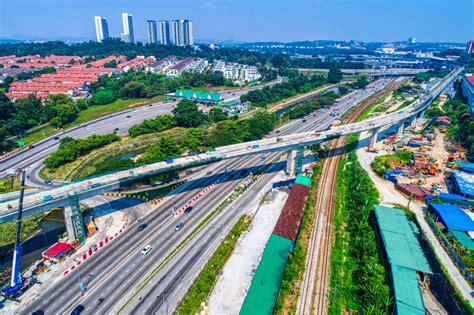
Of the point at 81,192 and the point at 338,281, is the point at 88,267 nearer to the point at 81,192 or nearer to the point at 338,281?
the point at 81,192

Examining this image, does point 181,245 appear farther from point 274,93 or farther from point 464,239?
point 274,93


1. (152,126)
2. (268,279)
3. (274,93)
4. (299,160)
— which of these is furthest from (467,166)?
(274,93)

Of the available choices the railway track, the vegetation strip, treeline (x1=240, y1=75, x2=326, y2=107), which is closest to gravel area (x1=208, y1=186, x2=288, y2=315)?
the vegetation strip

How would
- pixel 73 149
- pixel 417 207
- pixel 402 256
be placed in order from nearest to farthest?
pixel 402 256, pixel 417 207, pixel 73 149

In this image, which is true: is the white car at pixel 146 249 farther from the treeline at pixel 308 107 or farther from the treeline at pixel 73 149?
the treeline at pixel 308 107

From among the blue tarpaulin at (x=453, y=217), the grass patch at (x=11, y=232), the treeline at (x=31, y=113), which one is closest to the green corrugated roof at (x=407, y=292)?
the blue tarpaulin at (x=453, y=217)

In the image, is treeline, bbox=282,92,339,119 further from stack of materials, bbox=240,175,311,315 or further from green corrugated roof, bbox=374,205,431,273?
green corrugated roof, bbox=374,205,431,273
